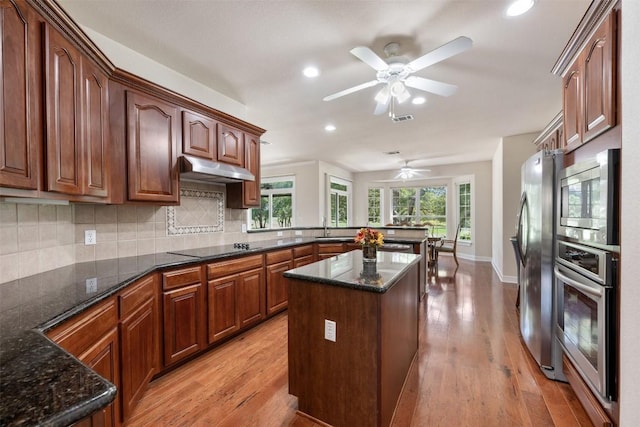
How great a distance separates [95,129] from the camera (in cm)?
186

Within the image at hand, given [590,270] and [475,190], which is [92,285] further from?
[475,190]

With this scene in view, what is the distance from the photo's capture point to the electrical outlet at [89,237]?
216cm

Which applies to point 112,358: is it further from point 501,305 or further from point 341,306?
point 501,305

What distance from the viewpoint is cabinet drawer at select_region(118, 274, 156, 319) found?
1604 millimetres

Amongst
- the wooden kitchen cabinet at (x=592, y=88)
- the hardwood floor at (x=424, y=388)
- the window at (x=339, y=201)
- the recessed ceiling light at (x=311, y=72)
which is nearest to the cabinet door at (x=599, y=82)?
the wooden kitchen cabinet at (x=592, y=88)

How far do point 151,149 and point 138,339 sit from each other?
151cm

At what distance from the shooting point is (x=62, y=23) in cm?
150

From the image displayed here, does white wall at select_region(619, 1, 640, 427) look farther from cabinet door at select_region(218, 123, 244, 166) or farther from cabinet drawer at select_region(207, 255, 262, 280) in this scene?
cabinet door at select_region(218, 123, 244, 166)

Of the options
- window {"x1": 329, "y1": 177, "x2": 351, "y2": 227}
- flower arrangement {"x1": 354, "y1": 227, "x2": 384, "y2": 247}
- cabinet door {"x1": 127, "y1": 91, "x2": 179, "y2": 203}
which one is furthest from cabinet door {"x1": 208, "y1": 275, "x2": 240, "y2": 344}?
window {"x1": 329, "y1": 177, "x2": 351, "y2": 227}

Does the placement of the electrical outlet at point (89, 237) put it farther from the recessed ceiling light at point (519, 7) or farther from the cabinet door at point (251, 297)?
the recessed ceiling light at point (519, 7)

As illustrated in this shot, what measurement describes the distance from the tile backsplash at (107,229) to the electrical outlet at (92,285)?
1.35 feet

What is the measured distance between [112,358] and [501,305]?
14.3 ft

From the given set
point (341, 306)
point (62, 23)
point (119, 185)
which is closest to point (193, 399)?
point (341, 306)

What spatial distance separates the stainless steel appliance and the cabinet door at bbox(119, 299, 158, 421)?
8.82ft
